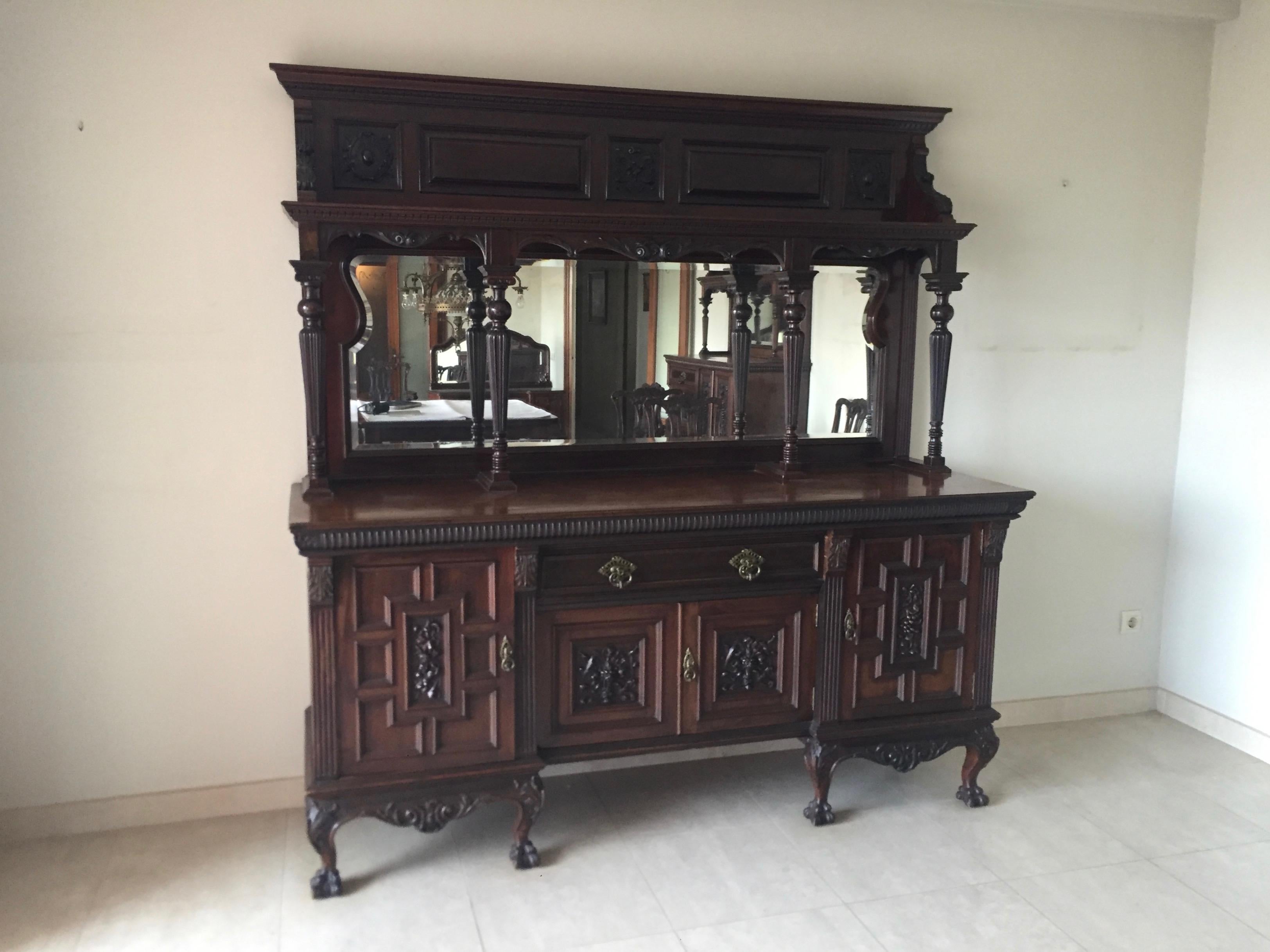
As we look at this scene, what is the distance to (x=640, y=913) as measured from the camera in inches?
103

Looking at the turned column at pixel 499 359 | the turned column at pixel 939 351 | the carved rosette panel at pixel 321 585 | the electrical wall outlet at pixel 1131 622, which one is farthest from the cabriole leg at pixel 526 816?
the electrical wall outlet at pixel 1131 622

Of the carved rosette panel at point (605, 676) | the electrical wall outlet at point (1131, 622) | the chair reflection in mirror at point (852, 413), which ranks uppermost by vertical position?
the chair reflection in mirror at point (852, 413)

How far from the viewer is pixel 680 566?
282 cm

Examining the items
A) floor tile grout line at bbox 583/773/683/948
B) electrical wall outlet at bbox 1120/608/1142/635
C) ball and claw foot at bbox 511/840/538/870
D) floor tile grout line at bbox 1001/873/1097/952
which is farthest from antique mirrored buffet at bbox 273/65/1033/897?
electrical wall outlet at bbox 1120/608/1142/635

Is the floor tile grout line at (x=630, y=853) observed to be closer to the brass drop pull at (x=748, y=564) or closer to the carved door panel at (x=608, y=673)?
the carved door panel at (x=608, y=673)

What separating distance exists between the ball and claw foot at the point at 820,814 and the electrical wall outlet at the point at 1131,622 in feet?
5.17

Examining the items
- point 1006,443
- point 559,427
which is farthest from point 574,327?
point 1006,443

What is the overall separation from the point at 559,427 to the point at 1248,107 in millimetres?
2573

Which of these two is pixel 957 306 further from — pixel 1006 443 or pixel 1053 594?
pixel 1053 594

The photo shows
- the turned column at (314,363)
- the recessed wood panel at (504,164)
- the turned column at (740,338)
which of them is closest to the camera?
the turned column at (314,363)

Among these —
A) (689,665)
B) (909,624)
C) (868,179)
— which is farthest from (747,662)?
(868,179)

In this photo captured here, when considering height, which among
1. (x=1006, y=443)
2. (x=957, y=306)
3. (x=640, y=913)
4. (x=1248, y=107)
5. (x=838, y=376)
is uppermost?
(x=1248, y=107)

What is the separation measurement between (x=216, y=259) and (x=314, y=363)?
433 mm

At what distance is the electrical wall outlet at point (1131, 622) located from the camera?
155 inches
